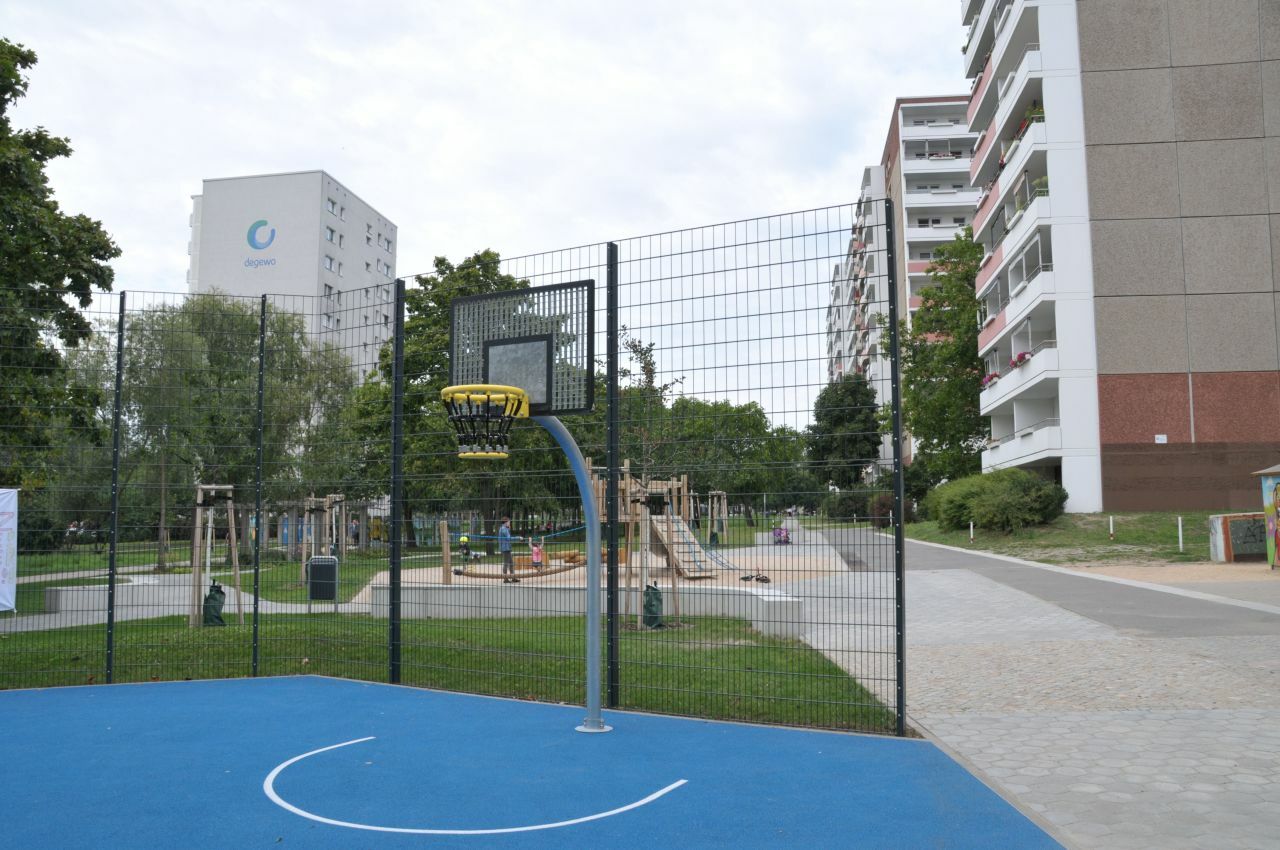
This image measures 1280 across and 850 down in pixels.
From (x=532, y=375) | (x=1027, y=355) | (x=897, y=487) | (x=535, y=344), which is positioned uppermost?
(x=1027, y=355)

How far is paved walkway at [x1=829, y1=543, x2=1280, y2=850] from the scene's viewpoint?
497 cm

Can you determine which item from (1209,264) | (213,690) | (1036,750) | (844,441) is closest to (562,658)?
(213,690)

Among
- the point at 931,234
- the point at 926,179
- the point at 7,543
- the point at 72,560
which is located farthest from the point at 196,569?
the point at 926,179

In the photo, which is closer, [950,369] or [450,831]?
[450,831]

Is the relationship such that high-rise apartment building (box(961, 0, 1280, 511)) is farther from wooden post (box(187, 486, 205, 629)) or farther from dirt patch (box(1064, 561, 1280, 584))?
wooden post (box(187, 486, 205, 629))

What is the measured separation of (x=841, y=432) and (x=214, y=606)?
35.0 ft

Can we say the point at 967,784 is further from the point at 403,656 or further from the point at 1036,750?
the point at 403,656

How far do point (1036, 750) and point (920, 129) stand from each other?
216 feet

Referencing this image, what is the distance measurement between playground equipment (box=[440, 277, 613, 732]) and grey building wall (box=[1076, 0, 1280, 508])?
88.1ft

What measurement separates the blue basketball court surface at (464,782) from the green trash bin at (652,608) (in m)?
4.53

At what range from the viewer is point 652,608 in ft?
41.0

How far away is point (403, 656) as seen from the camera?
9891 millimetres

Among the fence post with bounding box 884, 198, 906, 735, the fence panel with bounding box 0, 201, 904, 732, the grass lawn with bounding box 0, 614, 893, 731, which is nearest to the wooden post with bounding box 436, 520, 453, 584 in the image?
the fence panel with bounding box 0, 201, 904, 732

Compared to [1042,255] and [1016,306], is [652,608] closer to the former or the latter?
[1042,255]
